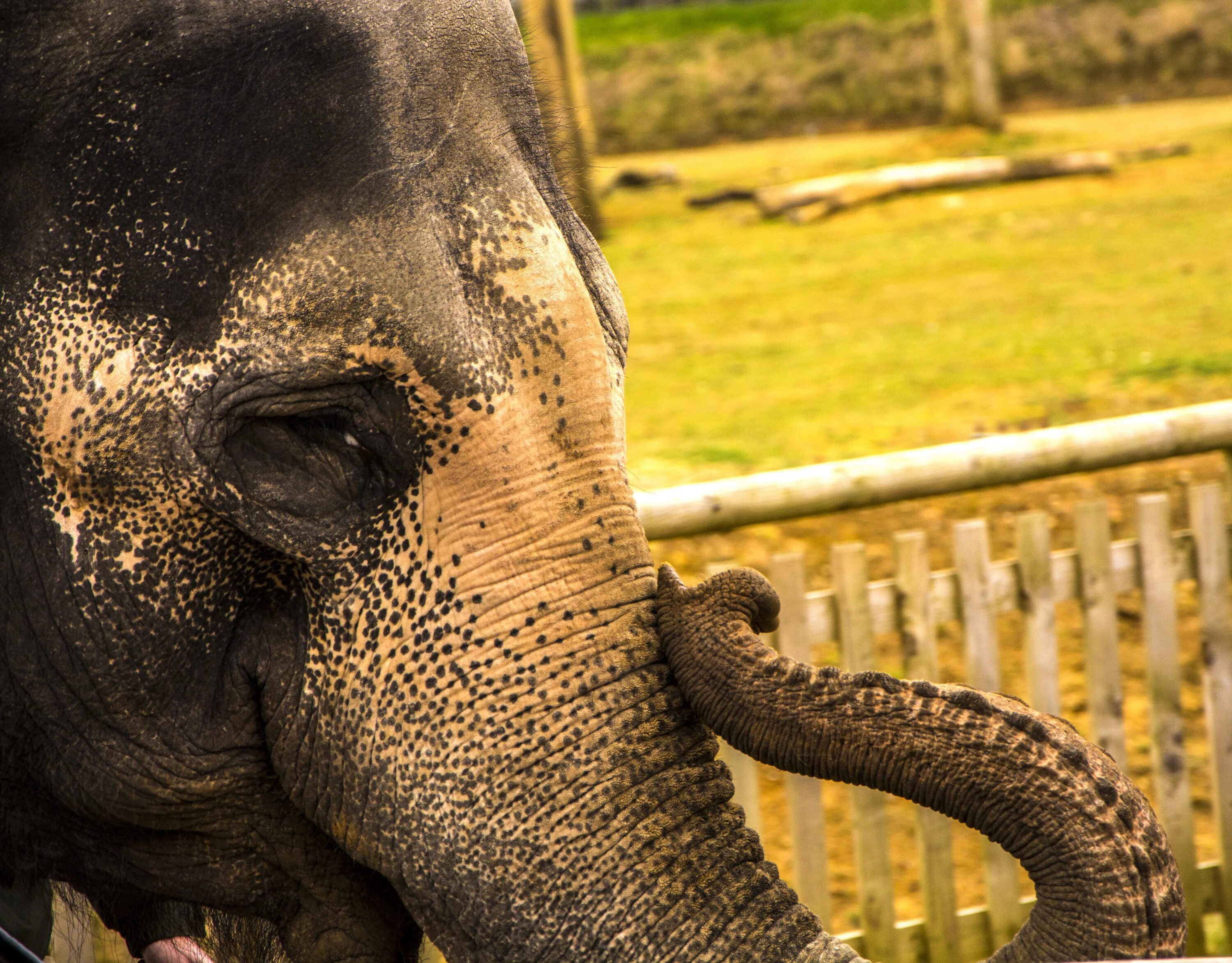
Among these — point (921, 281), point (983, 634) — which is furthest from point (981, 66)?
point (983, 634)

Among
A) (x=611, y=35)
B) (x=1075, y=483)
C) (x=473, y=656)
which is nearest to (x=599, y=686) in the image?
(x=473, y=656)

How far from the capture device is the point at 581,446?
1507mm

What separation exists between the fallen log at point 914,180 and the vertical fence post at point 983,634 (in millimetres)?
10321

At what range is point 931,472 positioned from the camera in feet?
10.4

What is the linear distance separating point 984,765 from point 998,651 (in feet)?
6.85

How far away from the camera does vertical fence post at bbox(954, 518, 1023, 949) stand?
3.31 meters

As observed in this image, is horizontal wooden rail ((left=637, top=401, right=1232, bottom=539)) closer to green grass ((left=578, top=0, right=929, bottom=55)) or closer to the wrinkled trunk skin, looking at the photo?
the wrinkled trunk skin

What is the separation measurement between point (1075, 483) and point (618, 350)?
4.29 meters

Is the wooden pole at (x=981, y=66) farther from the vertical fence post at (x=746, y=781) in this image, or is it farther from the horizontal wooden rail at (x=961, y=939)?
the vertical fence post at (x=746, y=781)

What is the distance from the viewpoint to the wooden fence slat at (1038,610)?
335 centimetres

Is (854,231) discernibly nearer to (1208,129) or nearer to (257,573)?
(1208,129)

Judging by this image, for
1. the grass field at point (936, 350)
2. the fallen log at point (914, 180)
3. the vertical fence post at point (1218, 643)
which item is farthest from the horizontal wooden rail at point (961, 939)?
the fallen log at point (914, 180)

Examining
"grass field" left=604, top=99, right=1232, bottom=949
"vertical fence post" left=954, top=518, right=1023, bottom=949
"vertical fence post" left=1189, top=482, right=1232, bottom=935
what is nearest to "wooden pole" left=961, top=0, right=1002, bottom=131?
"grass field" left=604, top=99, right=1232, bottom=949

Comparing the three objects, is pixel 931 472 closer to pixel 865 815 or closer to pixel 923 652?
pixel 923 652
